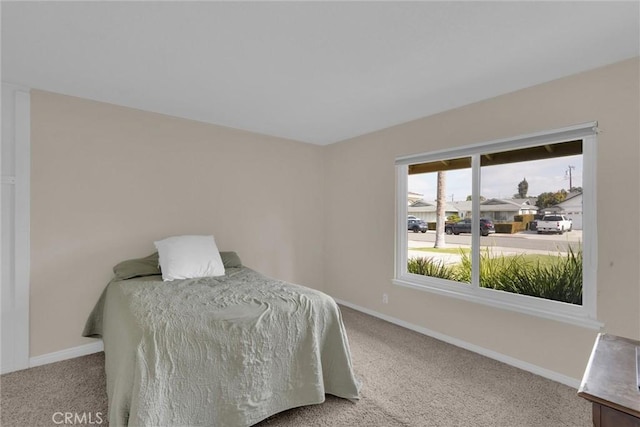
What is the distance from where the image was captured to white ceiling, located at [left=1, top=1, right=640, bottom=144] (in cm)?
157

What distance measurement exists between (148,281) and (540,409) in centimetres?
303

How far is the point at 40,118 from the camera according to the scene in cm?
254

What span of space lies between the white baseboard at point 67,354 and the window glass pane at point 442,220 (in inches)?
129

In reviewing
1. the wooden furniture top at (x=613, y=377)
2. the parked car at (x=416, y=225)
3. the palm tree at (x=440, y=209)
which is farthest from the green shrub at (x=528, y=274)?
the wooden furniture top at (x=613, y=377)

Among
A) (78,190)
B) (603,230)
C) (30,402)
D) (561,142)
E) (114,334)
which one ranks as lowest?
(30,402)

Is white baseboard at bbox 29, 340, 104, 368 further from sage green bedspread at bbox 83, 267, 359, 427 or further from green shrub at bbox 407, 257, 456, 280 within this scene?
green shrub at bbox 407, 257, 456, 280

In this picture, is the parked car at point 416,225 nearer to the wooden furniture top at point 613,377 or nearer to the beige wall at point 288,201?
the beige wall at point 288,201

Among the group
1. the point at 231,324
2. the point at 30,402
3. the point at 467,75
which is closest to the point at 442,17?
the point at 467,75

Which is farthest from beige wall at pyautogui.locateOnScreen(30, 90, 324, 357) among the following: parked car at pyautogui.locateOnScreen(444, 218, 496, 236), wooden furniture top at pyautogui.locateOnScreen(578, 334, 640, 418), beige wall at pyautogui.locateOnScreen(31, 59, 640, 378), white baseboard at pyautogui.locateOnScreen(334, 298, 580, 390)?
wooden furniture top at pyautogui.locateOnScreen(578, 334, 640, 418)

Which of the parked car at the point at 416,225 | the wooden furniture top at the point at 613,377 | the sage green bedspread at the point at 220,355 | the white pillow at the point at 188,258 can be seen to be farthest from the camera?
the parked car at the point at 416,225

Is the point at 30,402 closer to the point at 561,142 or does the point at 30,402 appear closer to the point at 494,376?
the point at 494,376

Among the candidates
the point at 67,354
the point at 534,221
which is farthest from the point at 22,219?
the point at 534,221

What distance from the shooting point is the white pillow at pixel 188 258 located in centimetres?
263

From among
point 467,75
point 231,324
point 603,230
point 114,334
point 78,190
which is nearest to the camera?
point 231,324
